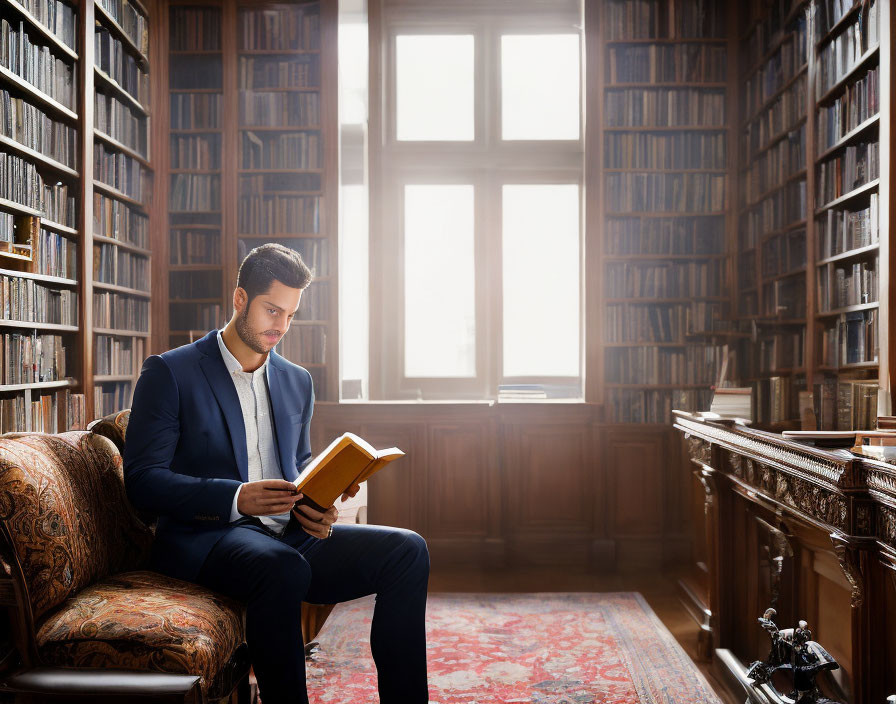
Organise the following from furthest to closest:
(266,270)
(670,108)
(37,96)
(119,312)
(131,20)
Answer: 1. (670,108)
2. (131,20)
3. (119,312)
4. (37,96)
5. (266,270)

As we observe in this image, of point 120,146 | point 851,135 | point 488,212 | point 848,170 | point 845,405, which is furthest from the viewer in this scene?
point 488,212

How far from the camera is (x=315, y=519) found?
1790 millimetres

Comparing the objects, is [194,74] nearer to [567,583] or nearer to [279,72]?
[279,72]

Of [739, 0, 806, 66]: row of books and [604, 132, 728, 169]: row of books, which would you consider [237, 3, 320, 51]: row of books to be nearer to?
[604, 132, 728, 169]: row of books

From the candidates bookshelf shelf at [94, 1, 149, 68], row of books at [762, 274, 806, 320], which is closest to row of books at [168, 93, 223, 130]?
bookshelf shelf at [94, 1, 149, 68]

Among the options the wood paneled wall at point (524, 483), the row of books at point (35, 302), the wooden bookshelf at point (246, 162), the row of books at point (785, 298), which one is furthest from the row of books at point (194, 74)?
the row of books at point (785, 298)

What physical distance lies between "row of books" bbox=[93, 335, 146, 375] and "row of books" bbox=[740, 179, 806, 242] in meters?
3.68

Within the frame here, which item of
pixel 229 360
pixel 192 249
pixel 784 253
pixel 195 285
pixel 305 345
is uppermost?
pixel 192 249

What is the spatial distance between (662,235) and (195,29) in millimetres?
3148

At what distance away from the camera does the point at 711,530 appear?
2904 millimetres

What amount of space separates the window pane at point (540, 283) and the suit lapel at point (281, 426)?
3147 millimetres

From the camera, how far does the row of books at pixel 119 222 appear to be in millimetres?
3855

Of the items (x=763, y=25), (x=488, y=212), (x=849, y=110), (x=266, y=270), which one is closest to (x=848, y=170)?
(x=849, y=110)

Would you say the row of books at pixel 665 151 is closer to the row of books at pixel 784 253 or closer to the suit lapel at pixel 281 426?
the row of books at pixel 784 253
